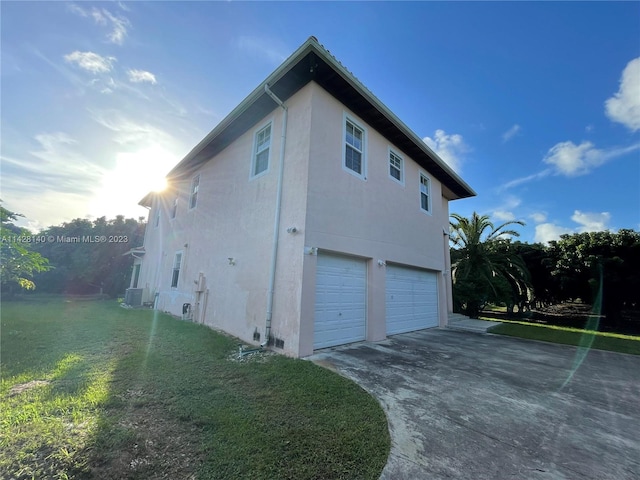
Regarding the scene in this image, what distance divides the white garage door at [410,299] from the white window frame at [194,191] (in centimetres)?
875

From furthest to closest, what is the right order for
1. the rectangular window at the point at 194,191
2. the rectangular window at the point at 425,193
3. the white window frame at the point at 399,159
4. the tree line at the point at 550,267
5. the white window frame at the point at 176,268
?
1. the tree line at the point at 550,267
2. the rectangular window at the point at 194,191
3. the white window frame at the point at 176,268
4. the rectangular window at the point at 425,193
5. the white window frame at the point at 399,159

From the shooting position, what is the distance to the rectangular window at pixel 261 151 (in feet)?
25.4

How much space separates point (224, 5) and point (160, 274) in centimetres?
1181

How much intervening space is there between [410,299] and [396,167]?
15.3 ft

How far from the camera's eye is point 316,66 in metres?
6.02

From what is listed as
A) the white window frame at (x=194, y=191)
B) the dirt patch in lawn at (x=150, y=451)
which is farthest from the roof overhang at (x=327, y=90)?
the dirt patch in lawn at (x=150, y=451)

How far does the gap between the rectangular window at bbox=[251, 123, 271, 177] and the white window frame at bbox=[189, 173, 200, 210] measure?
4.57 metres

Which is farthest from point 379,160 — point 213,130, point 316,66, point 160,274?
point 160,274

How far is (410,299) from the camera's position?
30.0ft

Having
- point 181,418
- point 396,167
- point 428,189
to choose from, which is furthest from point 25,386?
point 428,189

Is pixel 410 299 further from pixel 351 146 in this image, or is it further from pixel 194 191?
pixel 194 191

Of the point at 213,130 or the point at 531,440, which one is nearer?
the point at 531,440

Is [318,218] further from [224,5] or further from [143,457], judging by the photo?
[224,5]

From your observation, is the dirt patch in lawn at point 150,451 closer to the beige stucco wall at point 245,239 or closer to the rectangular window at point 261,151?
the beige stucco wall at point 245,239
